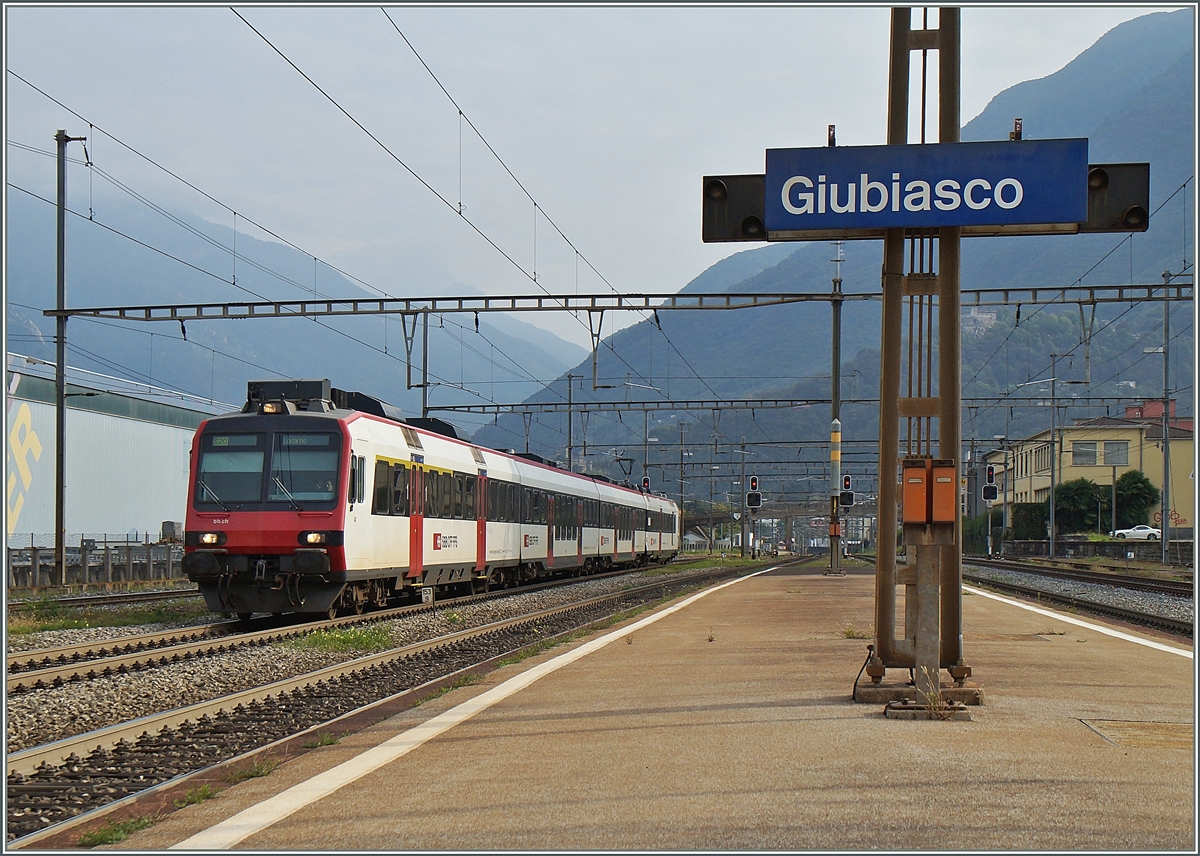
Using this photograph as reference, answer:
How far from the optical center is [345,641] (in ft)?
48.0

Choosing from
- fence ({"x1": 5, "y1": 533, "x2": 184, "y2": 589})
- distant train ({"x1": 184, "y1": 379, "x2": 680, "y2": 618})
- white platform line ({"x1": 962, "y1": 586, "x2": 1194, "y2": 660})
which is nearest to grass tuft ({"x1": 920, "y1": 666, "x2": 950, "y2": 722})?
white platform line ({"x1": 962, "y1": 586, "x2": 1194, "y2": 660})

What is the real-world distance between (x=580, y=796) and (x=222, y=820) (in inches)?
63.4

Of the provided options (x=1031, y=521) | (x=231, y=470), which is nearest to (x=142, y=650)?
(x=231, y=470)

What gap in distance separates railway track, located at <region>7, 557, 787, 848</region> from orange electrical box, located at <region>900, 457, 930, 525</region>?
4178mm

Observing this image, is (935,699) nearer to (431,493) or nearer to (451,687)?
(451,687)

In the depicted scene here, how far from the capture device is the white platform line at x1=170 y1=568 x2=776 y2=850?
5129 millimetres

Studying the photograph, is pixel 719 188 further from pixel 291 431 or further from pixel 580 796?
pixel 291 431

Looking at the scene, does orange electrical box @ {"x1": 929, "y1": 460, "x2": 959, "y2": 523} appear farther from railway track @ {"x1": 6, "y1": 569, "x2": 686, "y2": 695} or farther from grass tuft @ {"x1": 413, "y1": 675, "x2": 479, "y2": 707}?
railway track @ {"x1": 6, "y1": 569, "x2": 686, "y2": 695}

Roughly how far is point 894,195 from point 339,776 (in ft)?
17.5

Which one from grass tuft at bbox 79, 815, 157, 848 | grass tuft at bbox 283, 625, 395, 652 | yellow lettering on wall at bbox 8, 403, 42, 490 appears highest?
yellow lettering on wall at bbox 8, 403, 42, 490

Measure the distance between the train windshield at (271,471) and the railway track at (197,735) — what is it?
4.24 m

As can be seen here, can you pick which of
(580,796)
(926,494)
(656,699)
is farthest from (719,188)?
(580,796)

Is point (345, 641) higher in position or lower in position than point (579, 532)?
lower

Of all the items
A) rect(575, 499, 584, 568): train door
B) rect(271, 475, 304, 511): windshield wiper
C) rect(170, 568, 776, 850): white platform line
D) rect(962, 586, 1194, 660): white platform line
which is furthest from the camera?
rect(575, 499, 584, 568): train door
